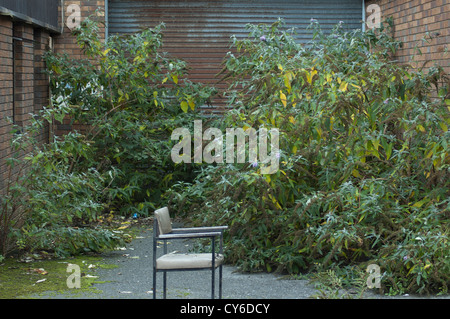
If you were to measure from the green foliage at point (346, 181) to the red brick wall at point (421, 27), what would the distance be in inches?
63.8

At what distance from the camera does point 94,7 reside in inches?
466

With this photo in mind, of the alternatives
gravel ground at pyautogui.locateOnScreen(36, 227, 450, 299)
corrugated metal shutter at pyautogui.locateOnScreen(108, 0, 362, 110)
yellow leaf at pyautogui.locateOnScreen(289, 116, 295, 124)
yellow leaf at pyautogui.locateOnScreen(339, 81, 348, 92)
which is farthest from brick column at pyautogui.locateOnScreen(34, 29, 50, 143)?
yellow leaf at pyautogui.locateOnScreen(339, 81, 348, 92)

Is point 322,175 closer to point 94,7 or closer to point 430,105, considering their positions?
point 430,105

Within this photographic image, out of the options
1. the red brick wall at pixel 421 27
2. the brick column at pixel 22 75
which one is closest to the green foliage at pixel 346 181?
the red brick wall at pixel 421 27

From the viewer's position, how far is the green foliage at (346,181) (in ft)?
20.1

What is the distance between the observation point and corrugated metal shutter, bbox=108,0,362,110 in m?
12.3

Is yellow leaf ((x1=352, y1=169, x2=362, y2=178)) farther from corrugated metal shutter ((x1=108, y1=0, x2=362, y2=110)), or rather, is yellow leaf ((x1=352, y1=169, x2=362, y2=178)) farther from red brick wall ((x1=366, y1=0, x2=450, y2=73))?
corrugated metal shutter ((x1=108, y1=0, x2=362, y2=110))

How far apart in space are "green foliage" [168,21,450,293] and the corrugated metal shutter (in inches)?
187

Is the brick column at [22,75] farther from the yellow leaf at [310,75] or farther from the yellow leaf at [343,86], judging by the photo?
the yellow leaf at [343,86]

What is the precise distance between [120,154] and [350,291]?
17.1 ft

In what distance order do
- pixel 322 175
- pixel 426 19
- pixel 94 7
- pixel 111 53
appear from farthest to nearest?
pixel 94 7
pixel 111 53
pixel 426 19
pixel 322 175

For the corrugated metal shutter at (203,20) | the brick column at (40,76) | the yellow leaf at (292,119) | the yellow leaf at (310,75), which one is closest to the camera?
the yellow leaf at (310,75)

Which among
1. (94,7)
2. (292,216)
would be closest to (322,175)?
(292,216)

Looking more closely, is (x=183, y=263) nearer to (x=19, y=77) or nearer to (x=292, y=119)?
(x=292, y=119)
